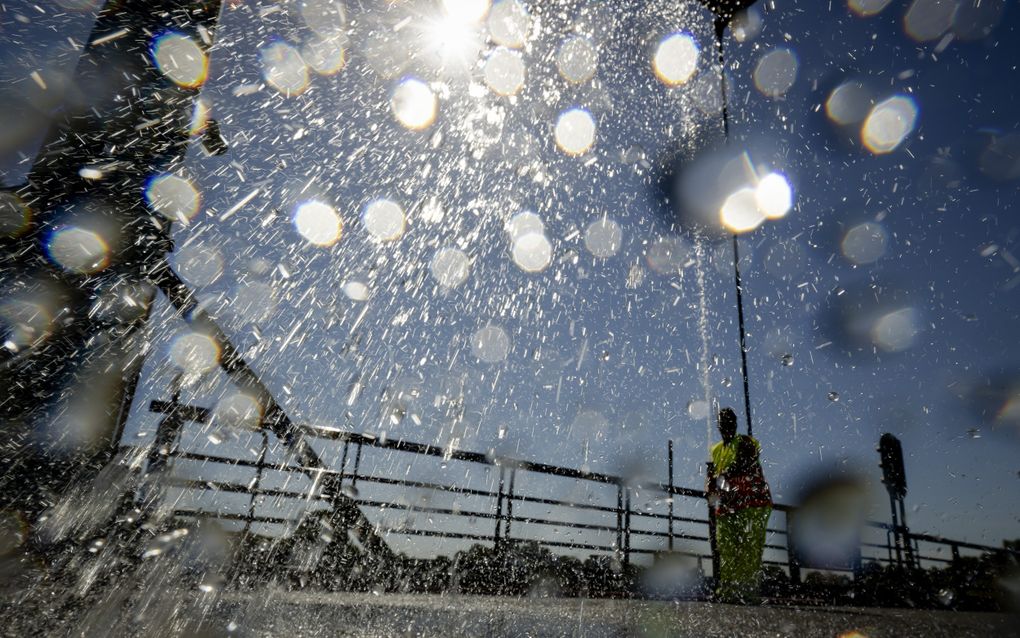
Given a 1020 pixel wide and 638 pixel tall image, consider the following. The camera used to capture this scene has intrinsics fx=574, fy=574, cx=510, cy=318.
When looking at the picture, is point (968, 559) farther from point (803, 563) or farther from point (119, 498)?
point (119, 498)

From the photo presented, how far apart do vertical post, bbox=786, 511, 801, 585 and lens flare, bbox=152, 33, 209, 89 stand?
8.19 m

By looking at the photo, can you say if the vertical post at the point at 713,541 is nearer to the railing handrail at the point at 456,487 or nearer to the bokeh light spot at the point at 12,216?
the railing handrail at the point at 456,487

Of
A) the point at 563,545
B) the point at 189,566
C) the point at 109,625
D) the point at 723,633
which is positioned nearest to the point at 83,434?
the point at 109,625

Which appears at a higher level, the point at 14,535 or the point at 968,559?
the point at 968,559

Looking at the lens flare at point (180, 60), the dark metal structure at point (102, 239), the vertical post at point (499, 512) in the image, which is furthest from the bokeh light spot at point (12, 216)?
the vertical post at point (499, 512)

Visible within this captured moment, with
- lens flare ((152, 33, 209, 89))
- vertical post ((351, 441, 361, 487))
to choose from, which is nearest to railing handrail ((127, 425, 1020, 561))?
vertical post ((351, 441, 361, 487))

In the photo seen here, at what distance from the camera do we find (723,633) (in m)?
2.32

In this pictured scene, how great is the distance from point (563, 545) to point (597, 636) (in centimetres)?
360

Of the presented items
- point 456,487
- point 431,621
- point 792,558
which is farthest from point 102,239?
point 792,558

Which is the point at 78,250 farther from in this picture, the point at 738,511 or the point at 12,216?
the point at 738,511

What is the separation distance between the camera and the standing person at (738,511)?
4.77m

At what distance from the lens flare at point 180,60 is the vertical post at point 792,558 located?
8.19m

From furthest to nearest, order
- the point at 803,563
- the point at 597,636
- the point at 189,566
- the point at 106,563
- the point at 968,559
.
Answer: the point at 968,559 < the point at 803,563 < the point at 189,566 < the point at 106,563 < the point at 597,636

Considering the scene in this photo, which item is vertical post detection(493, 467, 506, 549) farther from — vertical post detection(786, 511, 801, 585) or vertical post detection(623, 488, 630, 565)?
vertical post detection(786, 511, 801, 585)
